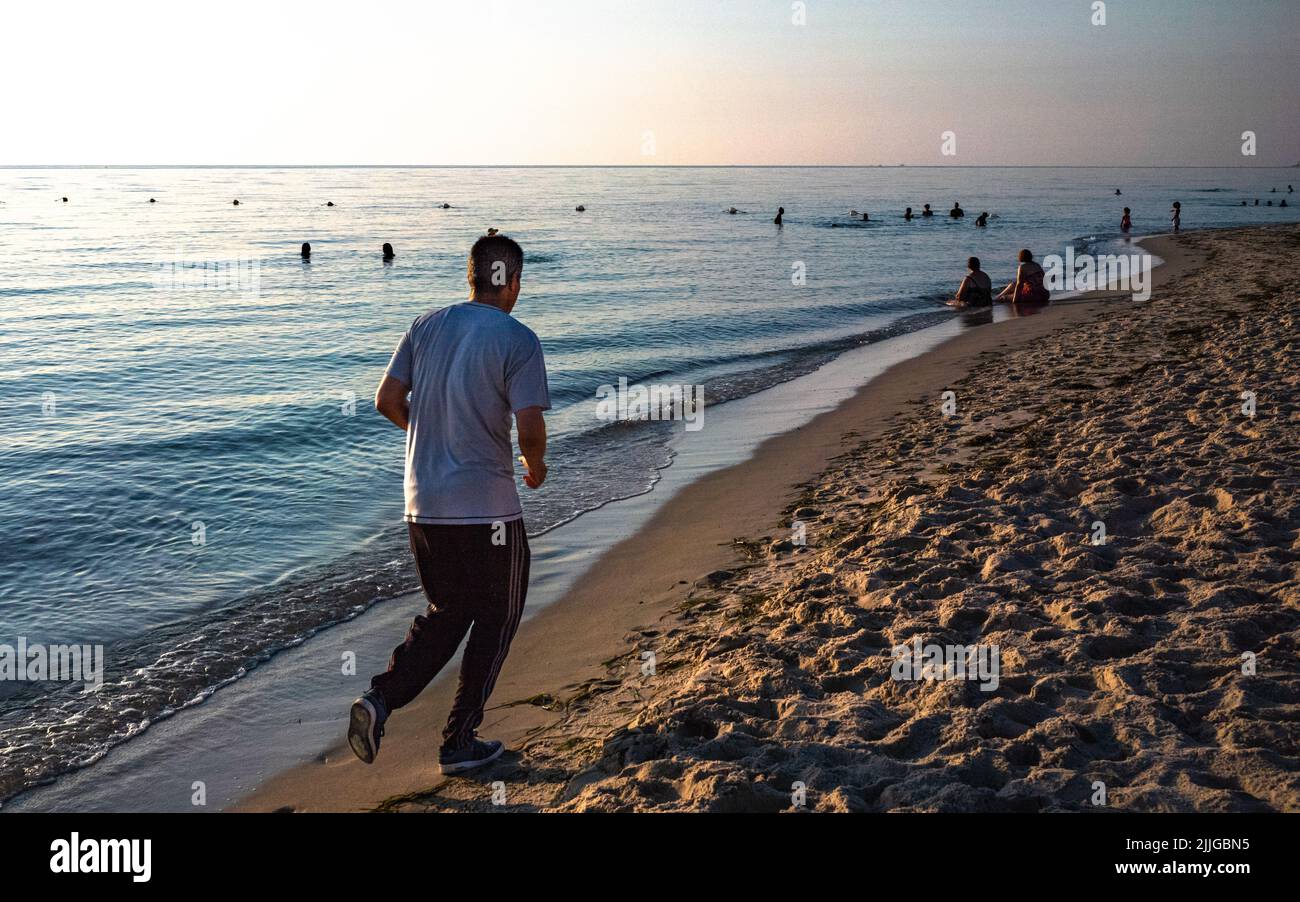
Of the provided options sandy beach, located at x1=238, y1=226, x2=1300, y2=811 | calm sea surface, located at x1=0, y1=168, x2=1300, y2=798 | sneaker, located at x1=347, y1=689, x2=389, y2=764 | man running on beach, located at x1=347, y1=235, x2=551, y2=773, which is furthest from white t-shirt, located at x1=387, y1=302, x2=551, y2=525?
calm sea surface, located at x1=0, y1=168, x2=1300, y2=798

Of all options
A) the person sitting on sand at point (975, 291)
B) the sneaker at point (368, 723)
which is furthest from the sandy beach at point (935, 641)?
the person sitting on sand at point (975, 291)

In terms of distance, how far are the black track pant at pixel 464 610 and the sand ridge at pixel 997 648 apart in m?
0.43

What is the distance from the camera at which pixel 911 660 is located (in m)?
4.37

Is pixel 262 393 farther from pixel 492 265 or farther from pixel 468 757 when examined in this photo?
pixel 492 265

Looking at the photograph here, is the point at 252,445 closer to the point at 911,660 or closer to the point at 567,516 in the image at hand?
the point at 567,516

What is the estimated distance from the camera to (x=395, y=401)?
390 cm

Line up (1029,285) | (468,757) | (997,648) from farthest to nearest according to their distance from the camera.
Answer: (1029,285) → (997,648) → (468,757)

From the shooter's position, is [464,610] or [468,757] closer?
[464,610]

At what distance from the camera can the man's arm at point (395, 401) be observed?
12.7 ft

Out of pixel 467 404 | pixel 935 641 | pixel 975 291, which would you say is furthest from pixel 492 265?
pixel 975 291

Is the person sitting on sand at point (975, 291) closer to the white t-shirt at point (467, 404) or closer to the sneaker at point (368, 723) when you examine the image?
the white t-shirt at point (467, 404)

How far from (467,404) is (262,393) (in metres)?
12.5

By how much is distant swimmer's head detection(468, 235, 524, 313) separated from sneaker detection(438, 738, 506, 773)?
2.01 metres
